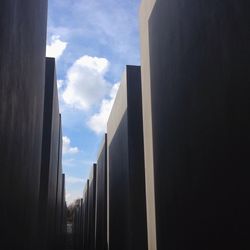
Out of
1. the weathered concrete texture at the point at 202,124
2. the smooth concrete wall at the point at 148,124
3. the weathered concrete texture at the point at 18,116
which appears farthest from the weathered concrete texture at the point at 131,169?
the weathered concrete texture at the point at 18,116

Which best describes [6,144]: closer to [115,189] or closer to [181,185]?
[181,185]

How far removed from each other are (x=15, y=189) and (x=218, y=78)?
7.55 ft

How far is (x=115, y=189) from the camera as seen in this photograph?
1237 cm

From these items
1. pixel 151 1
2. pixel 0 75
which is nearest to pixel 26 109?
pixel 0 75

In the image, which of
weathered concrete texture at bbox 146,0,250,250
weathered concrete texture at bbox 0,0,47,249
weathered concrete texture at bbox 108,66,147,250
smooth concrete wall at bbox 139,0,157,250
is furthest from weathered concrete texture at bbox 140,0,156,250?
weathered concrete texture at bbox 0,0,47,249

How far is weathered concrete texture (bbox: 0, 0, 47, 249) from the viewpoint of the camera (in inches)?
137

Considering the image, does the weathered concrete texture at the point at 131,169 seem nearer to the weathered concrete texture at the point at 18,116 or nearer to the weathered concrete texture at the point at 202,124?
the weathered concrete texture at the point at 202,124

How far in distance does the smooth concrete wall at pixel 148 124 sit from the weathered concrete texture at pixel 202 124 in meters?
0.40

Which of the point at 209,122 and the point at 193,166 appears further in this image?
the point at 193,166

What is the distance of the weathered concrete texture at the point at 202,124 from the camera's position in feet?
11.5

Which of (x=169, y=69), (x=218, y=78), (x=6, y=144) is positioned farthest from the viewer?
(x=169, y=69)

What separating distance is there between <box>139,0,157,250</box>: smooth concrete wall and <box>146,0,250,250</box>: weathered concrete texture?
398mm

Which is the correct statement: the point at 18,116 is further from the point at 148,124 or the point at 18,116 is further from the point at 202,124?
the point at 148,124

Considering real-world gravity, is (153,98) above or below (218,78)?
above
